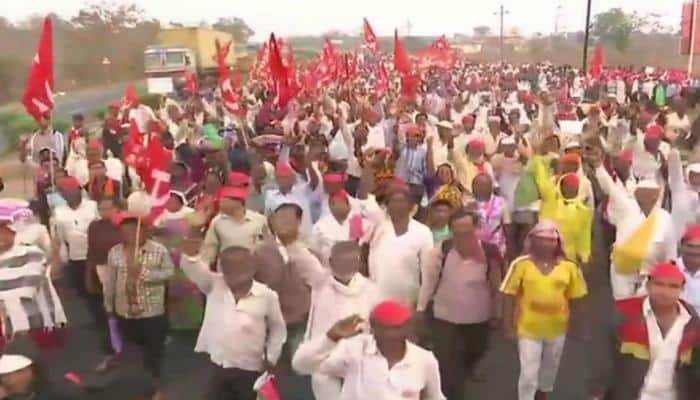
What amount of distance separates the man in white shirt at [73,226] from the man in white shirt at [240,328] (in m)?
2.29

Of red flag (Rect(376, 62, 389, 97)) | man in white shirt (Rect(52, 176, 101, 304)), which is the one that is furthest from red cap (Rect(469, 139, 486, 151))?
red flag (Rect(376, 62, 389, 97))

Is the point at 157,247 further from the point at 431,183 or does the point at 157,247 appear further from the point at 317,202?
the point at 431,183

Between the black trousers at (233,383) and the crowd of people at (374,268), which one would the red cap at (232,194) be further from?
the black trousers at (233,383)

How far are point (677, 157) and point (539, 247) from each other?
2838 mm

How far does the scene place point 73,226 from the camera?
6.84 metres

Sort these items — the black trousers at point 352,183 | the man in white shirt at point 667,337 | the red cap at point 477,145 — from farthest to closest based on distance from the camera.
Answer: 1. the black trousers at point 352,183
2. the red cap at point 477,145
3. the man in white shirt at point 667,337

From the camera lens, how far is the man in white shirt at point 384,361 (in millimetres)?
3604

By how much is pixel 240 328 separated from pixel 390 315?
127cm

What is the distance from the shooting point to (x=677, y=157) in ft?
24.1

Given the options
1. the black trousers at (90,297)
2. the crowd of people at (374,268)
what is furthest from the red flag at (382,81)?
the black trousers at (90,297)

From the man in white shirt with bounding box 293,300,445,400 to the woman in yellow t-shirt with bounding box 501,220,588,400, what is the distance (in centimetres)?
148

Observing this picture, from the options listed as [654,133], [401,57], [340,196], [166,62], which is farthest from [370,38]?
[166,62]

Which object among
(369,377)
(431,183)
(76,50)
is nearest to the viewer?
(369,377)

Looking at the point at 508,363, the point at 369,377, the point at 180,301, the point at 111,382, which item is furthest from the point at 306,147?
the point at 111,382
